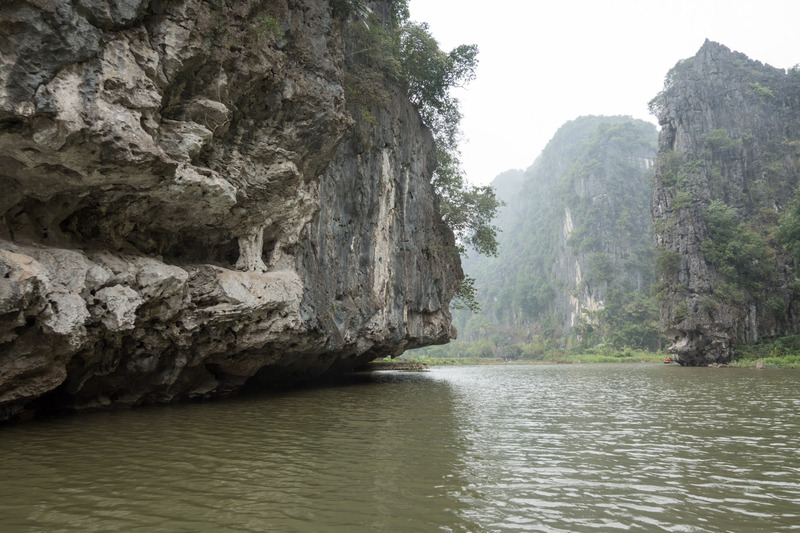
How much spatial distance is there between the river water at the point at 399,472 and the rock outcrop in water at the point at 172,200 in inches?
64.5

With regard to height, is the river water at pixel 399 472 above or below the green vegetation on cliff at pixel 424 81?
below

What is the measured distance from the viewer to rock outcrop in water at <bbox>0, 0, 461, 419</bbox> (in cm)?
636

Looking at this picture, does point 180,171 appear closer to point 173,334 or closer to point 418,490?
point 173,334

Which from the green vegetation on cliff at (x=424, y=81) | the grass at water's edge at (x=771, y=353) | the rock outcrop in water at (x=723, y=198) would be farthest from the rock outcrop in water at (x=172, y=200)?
the rock outcrop in water at (x=723, y=198)

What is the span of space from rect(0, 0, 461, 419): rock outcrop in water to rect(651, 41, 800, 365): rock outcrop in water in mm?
28403

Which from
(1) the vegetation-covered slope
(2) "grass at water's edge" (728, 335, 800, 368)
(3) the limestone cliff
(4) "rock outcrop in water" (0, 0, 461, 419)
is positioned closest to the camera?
(4) "rock outcrop in water" (0, 0, 461, 419)

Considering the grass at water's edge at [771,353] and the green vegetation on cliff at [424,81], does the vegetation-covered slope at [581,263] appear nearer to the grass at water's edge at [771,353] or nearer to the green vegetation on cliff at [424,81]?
the grass at water's edge at [771,353]

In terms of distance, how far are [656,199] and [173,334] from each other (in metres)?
40.3

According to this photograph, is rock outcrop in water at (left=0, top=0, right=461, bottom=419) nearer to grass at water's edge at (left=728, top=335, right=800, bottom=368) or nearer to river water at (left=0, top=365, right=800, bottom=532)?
river water at (left=0, top=365, right=800, bottom=532)

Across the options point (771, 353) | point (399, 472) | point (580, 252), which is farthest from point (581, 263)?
point (399, 472)

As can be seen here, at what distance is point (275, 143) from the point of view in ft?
35.1

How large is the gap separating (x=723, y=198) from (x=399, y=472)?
135 ft

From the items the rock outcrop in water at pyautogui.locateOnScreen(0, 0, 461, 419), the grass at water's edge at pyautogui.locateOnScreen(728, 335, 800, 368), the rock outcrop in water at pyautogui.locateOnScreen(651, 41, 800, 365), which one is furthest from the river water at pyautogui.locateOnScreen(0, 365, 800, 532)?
the rock outcrop in water at pyautogui.locateOnScreen(651, 41, 800, 365)

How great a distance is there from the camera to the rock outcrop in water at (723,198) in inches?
1261
